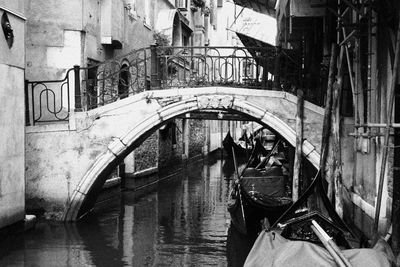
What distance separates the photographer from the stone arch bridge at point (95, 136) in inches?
317

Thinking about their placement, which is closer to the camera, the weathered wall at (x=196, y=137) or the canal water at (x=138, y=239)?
the canal water at (x=138, y=239)

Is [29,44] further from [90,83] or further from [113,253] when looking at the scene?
[113,253]

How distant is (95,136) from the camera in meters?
8.25

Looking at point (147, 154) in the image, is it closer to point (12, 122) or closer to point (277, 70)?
point (277, 70)

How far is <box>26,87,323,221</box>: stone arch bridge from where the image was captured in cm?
806

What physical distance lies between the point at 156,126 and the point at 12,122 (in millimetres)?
1946

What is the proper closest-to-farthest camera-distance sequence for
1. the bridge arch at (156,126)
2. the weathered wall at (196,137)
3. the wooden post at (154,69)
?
1. the bridge arch at (156,126)
2. the wooden post at (154,69)
3. the weathered wall at (196,137)

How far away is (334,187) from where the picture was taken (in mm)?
7055

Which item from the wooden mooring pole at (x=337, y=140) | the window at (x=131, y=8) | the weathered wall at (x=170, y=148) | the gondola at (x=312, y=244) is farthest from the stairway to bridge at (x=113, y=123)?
the weathered wall at (x=170, y=148)

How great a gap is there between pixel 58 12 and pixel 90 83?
125cm

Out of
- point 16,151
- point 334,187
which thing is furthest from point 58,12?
point 334,187

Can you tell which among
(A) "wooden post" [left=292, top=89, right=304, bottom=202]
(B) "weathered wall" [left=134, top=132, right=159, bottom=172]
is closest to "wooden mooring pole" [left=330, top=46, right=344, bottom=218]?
(A) "wooden post" [left=292, top=89, right=304, bottom=202]

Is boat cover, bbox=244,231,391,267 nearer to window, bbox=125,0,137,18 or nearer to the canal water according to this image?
the canal water

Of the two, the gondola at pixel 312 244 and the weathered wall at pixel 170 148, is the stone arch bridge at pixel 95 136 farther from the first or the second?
the weathered wall at pixel 170 148
